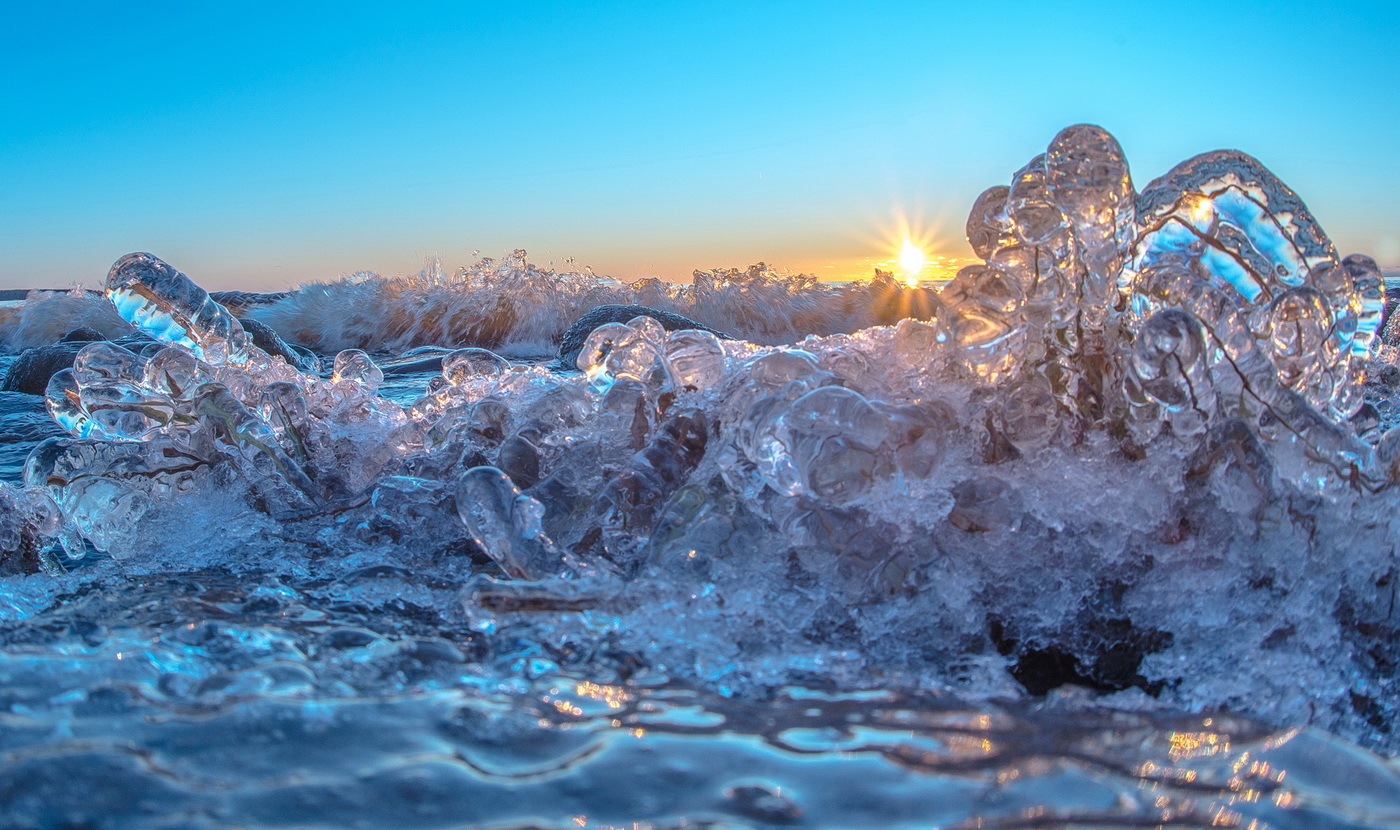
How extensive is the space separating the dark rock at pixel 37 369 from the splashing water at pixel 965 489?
311 cm

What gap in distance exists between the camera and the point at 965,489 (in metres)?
1.43

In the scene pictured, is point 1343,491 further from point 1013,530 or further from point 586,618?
point 586,618

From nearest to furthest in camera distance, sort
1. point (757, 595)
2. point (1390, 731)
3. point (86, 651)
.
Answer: point (1390, 731), point (86, 651), point (757, 595)

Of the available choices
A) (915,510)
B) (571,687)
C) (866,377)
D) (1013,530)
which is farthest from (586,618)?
(866,377)

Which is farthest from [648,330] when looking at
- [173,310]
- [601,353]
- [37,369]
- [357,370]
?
[37,369]

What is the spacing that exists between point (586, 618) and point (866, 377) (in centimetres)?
73

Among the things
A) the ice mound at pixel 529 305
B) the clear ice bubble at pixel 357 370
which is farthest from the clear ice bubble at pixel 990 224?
the ice mound at pixel 529 305

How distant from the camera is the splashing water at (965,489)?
1.20 m

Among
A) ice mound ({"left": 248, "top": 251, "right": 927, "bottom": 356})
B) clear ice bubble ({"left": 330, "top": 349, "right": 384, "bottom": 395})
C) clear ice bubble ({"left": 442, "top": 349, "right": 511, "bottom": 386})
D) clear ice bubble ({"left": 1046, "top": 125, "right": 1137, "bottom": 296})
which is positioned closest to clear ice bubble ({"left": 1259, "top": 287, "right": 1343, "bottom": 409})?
clear ice bubble ({"left": 1046, "top": 125, "right": 1137, "bottom": 296})

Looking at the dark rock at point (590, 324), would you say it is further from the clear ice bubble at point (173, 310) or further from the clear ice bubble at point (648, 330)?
the clear ice bubble at point (648, 330)

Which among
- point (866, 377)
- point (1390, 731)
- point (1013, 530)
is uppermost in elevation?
point (866, 377)

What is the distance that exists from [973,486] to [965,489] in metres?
0.01

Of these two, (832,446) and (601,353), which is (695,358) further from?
(832,446)

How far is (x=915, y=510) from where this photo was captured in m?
1.40
